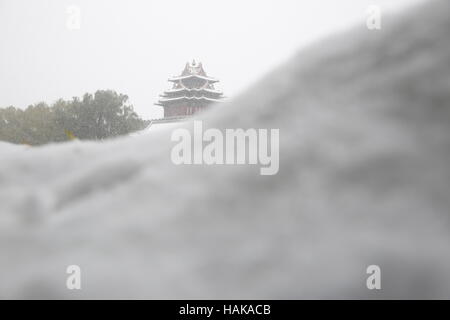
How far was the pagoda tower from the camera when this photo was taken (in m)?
28.3

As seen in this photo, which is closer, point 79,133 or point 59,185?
point 59,185

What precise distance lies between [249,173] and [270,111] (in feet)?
0.48

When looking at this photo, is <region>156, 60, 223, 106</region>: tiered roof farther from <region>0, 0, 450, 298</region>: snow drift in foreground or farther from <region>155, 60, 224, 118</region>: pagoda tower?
<region>0, 0, 450, 298</region>: snow drift in foreground

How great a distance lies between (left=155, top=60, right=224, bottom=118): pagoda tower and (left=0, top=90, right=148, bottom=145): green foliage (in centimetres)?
824

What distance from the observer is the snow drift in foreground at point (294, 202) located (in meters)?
0.75

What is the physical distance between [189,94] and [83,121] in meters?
10.4

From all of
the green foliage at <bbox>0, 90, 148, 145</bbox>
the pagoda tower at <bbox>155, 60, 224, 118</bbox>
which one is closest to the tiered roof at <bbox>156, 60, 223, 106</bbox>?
the pagoda tower at <bbox>155, 60, 224, 118</bbox>

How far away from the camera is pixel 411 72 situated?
2.91ft

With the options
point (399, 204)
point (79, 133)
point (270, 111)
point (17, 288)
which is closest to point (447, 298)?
point (399, 204)
